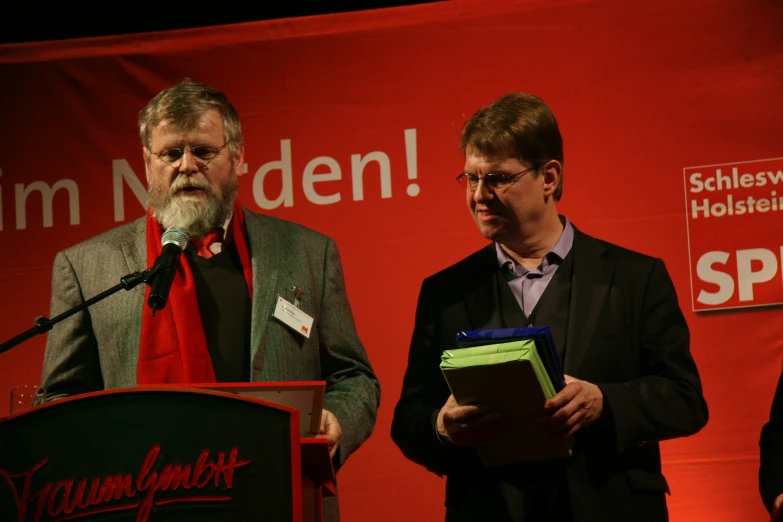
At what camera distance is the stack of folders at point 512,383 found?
2.23m

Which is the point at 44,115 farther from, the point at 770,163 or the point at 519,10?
the point at 770,163

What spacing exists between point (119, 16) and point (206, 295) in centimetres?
213

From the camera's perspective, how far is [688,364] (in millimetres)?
2646

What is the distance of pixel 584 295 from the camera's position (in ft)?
8.83

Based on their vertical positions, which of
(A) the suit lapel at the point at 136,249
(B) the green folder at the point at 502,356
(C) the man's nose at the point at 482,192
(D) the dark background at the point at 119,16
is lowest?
(B) the green folder at the point at 502,356

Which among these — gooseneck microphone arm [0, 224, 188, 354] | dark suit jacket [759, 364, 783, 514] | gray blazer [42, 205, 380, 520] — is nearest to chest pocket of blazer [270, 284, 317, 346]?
gray blazer [42, 205, 380, 520]

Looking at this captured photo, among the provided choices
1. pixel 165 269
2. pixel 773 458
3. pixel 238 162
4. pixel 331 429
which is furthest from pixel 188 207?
pixel 773 458

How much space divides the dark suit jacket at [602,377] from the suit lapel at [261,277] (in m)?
0.41

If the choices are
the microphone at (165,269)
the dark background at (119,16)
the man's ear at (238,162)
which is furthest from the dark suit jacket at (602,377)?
the dark background at (119,16)

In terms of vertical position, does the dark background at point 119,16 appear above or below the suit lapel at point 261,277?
above

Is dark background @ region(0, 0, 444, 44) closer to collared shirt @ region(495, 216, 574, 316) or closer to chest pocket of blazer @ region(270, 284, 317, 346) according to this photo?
chest pocket of blazer @ region(270, 284, 317, 346)

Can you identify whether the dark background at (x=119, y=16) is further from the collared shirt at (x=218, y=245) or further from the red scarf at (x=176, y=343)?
the red scarf at (x=176, y=343)

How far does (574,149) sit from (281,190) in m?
1.16

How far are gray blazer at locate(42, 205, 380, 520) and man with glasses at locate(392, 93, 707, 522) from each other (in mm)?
181
